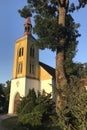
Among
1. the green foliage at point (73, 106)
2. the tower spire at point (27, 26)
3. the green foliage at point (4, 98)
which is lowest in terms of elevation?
the green foliage at point (73, 106)

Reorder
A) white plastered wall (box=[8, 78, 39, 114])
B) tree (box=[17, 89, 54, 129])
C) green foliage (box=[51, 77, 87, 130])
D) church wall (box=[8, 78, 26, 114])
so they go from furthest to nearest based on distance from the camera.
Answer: church wall (box=[8, 78, 26, 114]) → white plastered wall (box=[8, 78, 39, 114]) → tree (box=[17, 89, 54, 129]) → green foliage (box=[51, 77, 87, 130])

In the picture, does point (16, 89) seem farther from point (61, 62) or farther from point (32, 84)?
point (61, 62)

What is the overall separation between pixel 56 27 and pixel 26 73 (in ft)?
75.9

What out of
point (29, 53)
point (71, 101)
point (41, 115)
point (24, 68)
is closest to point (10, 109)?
point (24, 68)

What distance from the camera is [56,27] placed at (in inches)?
770

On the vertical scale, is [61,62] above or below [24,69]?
below

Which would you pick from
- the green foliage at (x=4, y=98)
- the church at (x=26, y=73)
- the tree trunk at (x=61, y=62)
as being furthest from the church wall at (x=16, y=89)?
the tree trunk at (x=61, y=62)

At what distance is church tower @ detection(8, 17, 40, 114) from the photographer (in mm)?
41600

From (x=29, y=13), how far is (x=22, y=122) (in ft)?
33.6

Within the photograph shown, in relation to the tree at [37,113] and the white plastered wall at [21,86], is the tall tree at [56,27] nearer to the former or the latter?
the tree at [37,113]

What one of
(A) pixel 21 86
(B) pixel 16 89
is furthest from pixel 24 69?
(B) pixel 16 89

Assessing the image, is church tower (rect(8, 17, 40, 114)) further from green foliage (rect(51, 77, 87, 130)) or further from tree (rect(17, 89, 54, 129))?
green foliage (rect(51, 77, 87, 130))

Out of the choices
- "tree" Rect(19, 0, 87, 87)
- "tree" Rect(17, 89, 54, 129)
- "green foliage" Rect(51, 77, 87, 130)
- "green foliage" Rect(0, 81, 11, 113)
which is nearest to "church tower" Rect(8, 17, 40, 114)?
"green foliage" Rect(0, 81, 11, 113)

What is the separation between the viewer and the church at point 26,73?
4175 centimetres
